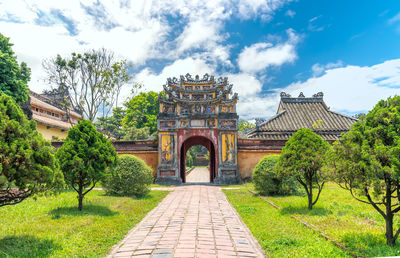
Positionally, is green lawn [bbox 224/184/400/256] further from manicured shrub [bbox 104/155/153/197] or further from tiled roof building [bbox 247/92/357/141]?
tiled roof building [bbox 247/92/357/141]

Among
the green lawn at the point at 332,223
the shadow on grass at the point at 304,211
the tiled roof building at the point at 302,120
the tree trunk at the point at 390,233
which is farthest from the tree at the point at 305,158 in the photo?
the tiled roof building at the point at 302,120

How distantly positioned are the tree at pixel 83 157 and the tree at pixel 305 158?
5.57m

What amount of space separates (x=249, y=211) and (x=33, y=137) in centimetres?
630

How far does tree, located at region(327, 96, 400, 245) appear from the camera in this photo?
4270 mm

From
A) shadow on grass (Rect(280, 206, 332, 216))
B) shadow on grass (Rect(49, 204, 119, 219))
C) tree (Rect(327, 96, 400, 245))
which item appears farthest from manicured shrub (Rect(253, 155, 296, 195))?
shadow on grass (Rect(49, 204, 119, 219))

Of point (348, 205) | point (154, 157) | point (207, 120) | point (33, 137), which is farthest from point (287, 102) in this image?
point (33, 137)

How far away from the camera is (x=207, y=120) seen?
62.1 feet

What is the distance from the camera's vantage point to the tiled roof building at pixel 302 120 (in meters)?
22.0

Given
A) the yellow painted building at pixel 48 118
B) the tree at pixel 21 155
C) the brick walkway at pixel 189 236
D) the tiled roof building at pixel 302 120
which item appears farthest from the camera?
the tiled roof building at pixel 302 120

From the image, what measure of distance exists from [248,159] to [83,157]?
13.7 m

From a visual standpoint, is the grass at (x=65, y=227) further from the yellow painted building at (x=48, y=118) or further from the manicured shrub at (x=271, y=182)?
the yellow painted building at (x=48, y=118)

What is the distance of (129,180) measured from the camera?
11125mm

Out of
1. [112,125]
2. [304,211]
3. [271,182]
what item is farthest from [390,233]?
[112,125]

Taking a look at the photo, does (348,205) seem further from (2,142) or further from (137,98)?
(137,98)
